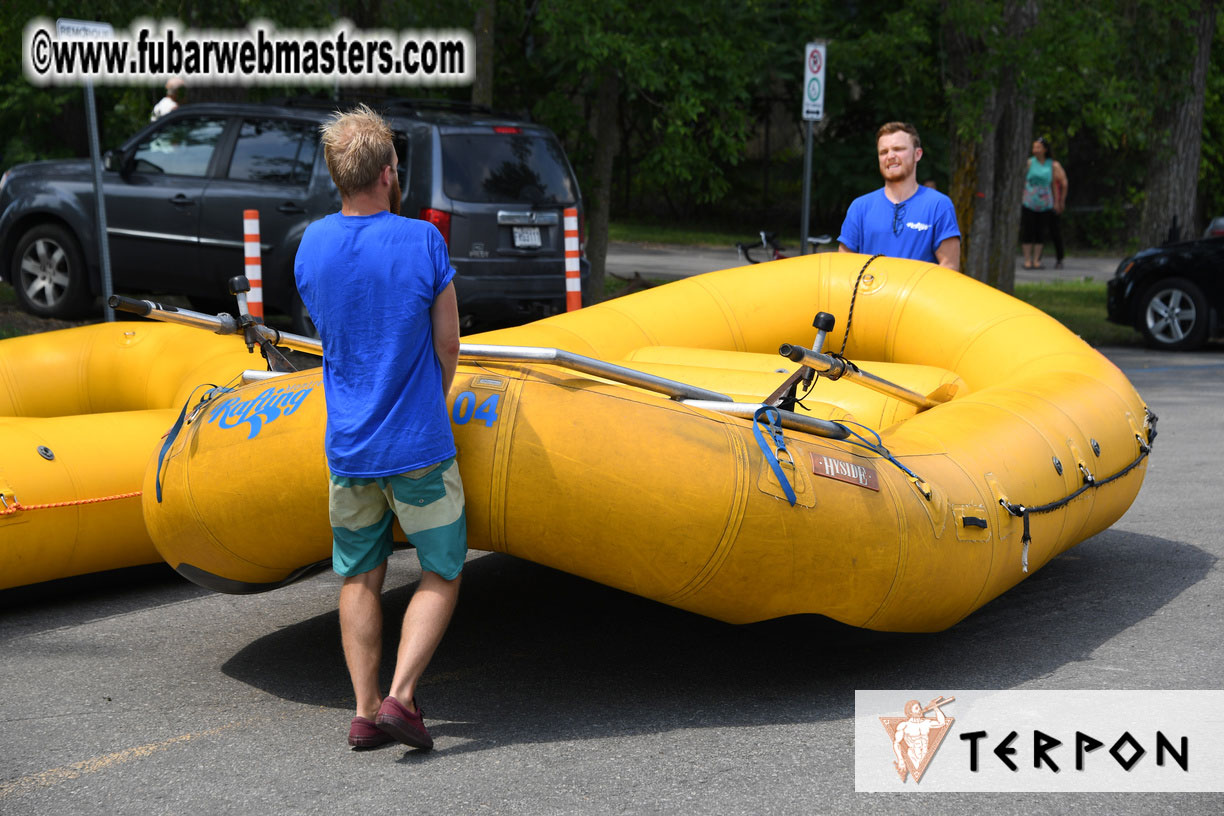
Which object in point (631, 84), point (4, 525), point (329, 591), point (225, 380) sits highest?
point (631, 84)

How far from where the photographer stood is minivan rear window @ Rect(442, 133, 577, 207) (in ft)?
35.5

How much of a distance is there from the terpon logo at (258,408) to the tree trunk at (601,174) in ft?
33.2

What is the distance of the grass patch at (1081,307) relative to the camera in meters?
15.4

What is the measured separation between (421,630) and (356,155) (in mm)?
1378

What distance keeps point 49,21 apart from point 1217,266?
11.4 metres

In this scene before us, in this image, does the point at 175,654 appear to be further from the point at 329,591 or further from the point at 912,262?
the point at 912,262

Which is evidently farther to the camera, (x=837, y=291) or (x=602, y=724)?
(x=837, y=291)

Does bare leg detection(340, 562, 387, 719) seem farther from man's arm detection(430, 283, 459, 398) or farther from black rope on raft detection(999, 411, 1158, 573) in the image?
black rope on raft detection(999, 411, 1158, 573)

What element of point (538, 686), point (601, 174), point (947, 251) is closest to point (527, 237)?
point (601, 174)

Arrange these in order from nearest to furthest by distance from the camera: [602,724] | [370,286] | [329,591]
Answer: [370,286]
[602,724]
[329,591]

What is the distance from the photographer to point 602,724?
172 inches

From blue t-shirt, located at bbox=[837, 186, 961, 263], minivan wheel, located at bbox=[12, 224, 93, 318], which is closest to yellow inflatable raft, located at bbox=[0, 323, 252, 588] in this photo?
blue t-shirt, located at bbox=[837, 186, 961, 263]

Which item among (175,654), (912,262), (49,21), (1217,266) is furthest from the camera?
(1217,266)

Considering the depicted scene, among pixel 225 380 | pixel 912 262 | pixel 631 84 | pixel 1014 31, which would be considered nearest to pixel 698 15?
pixel 631 84
